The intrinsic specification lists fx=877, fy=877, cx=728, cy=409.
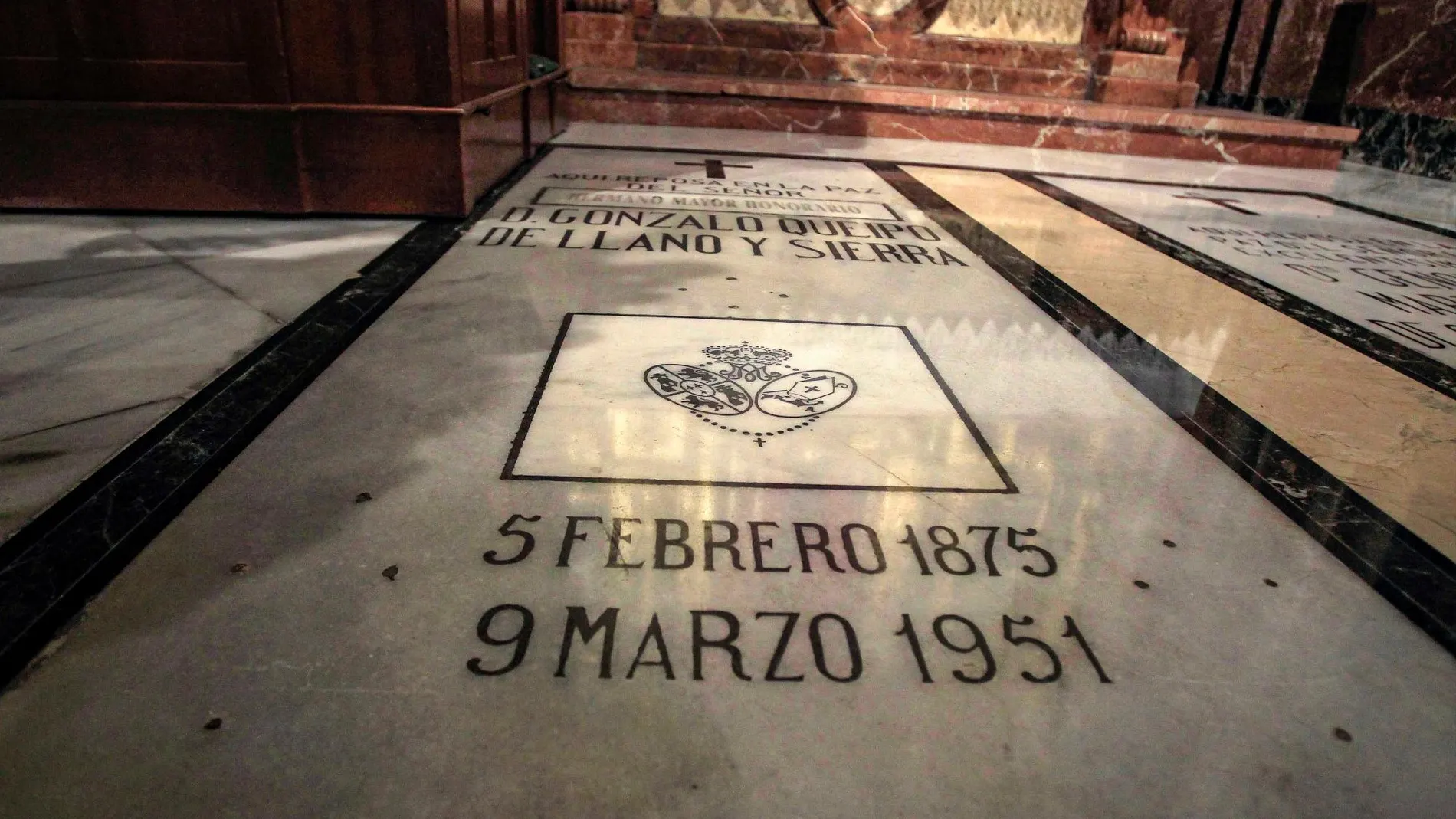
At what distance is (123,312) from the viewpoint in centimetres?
230

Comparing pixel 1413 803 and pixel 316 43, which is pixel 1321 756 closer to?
pixel 1413 803

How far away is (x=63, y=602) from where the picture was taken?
4.01 ft

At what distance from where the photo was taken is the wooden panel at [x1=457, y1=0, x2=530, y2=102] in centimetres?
351

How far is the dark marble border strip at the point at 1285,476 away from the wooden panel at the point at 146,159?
2789mm

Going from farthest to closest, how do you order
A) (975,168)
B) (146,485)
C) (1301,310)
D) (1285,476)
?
(975,168) < (1301,310) < (1285,476) < (146,485)

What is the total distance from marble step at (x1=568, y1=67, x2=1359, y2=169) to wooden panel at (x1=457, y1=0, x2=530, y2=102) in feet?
6.48

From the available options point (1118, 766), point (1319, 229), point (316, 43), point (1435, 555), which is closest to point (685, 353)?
point (1118, 766)

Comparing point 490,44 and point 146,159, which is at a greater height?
point 490,44

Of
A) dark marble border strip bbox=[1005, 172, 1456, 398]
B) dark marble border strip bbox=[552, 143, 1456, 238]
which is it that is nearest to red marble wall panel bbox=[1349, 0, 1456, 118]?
dark marble border strip bbox=[552, 143, 1456, 238]

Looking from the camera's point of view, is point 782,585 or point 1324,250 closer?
point 782,585

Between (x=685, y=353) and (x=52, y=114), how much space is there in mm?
2717

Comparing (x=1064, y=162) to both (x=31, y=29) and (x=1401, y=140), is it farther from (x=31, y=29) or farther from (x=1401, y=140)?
(x=31, y=29)

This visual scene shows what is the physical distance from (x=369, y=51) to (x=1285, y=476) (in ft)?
10.5

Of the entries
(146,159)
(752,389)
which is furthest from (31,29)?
(752,389)
